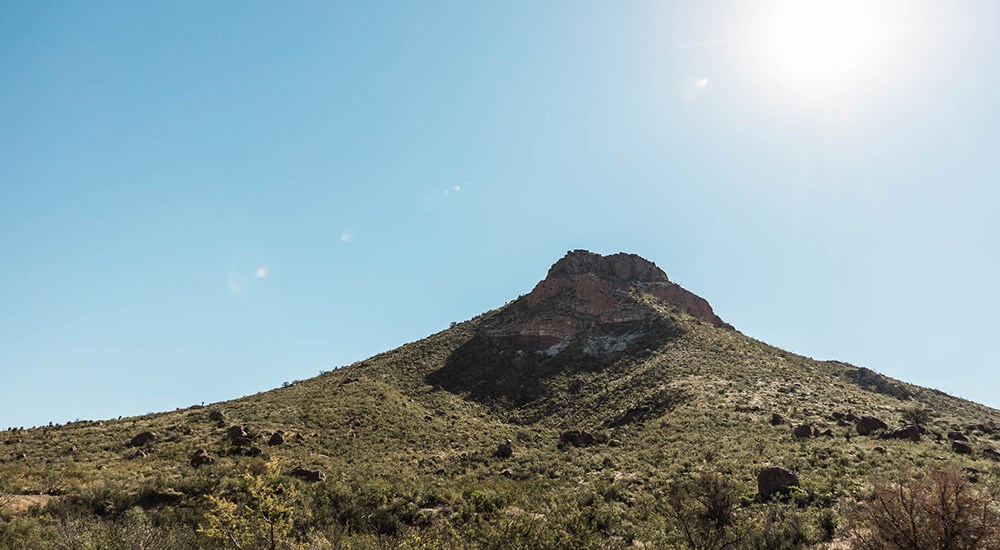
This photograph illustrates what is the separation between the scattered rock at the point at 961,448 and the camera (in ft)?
84.1

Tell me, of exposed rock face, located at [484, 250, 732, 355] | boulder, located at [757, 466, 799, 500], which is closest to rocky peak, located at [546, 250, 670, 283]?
exposed rock face, located at [484, 250, 732, 355]

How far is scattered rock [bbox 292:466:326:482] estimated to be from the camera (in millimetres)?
25781

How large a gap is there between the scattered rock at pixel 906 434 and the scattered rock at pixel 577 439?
20.0 metres

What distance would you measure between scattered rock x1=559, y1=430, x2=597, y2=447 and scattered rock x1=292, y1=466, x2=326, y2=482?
2130 cm

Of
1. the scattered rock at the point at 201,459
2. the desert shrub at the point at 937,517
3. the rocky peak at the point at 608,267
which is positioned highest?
the rocky peak at the point at 608,267

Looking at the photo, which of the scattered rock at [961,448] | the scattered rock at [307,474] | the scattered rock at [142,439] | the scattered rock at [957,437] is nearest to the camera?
the scattered rock at [961,448]

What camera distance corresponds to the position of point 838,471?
23.0 meters

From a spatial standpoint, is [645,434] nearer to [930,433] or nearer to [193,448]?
[930,433]

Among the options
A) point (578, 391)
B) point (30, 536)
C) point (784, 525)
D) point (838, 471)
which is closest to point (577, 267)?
point (578, 391)

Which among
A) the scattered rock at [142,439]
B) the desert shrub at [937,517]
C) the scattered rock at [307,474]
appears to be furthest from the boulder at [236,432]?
the desert shrub at [937,517]

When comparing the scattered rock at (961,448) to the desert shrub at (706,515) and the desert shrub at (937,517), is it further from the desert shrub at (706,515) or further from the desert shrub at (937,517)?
the desert shrub at (937,517)

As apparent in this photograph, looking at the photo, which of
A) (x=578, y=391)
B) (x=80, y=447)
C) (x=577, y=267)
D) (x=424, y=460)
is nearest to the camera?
(x=80, y=447)

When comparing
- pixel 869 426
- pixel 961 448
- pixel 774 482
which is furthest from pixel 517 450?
pixel 961 448

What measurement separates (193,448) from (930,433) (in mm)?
49519
